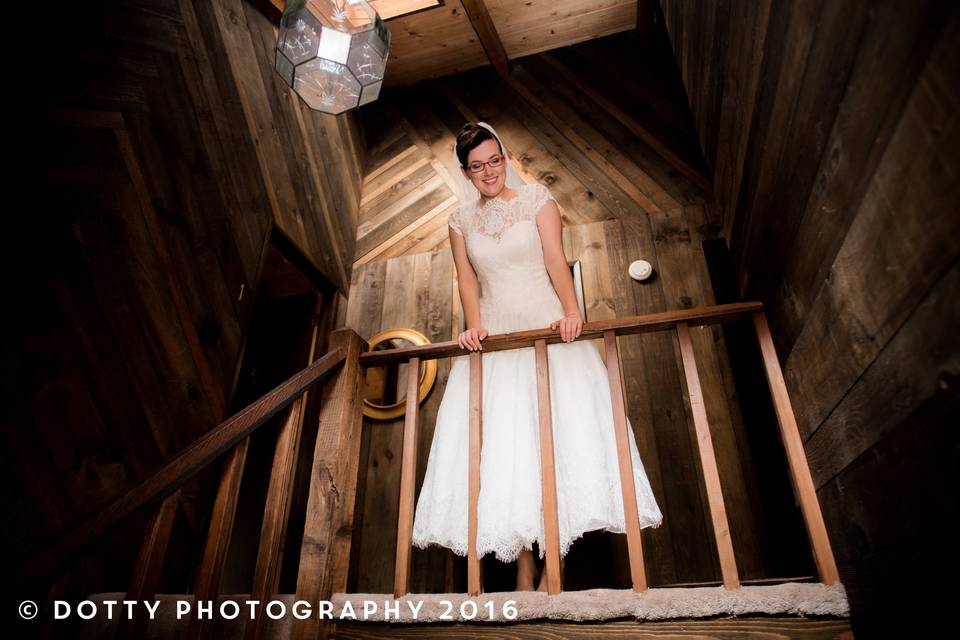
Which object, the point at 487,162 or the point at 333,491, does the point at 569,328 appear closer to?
the point at 487,162

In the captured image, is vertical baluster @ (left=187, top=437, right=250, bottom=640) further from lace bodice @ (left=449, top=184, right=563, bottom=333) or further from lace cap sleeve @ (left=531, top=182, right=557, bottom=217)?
lace cap sleeve @ (left=531, top=182, right=557, bottom=217)

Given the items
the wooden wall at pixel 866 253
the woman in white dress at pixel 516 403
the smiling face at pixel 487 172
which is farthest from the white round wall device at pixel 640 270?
the wooden wall at pixel 866 253

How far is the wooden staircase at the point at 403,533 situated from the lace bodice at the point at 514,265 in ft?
1.01

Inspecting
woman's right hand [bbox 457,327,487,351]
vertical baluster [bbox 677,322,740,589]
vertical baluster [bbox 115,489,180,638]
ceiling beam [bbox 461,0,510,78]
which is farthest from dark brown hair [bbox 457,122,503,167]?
ceiling beam [bbox 461,0,510,78]

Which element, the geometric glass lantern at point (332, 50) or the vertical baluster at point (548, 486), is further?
the geometric glass lantern at point (332, 50)

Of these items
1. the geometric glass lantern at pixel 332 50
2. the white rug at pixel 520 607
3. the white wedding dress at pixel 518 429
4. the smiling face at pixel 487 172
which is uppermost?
the geometric glass lantern at pixel 332 50

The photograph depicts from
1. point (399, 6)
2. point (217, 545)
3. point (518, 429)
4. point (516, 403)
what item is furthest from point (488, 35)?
point (217, 545)

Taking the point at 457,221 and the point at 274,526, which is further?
the point at 457,221

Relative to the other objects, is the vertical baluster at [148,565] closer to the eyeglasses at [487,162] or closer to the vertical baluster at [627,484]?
the vertical baluster at [627,484]

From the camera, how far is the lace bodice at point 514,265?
2168 millimetres

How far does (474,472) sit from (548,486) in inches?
8.8

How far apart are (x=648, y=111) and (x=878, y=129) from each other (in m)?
3.17

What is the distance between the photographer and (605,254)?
331 cm

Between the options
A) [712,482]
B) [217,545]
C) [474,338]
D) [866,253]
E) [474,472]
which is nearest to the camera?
[866,253]
